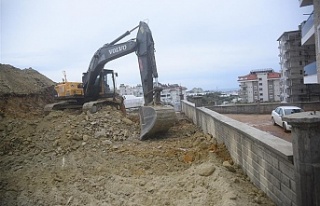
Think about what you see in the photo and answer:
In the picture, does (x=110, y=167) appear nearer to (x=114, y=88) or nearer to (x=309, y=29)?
(x=114, y=88)

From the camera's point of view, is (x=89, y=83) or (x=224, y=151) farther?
(x=89, y=83)

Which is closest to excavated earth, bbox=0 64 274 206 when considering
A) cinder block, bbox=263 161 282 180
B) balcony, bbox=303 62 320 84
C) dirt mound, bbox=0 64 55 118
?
cinder block, bbox=263 161 282 180

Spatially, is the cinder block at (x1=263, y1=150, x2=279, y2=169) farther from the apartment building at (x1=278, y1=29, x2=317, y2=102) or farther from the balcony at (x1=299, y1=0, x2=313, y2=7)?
the apartment building at (x1=278, y1=29, x2=317, y2=102)

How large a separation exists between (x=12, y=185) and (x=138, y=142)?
402 cm

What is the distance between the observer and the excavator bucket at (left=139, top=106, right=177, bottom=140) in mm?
9102

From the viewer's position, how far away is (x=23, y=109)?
1698cm

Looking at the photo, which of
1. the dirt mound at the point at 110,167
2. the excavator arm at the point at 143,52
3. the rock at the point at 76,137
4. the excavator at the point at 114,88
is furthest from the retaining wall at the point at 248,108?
the rock at the point at 76,137

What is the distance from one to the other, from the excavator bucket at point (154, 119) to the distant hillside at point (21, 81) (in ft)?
37.8

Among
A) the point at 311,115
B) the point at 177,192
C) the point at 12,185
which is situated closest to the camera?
the point at 311,115

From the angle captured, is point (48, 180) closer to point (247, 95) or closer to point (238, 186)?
point (238, 186)

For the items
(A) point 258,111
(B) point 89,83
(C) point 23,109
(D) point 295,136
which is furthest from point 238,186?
(C) point 23,109

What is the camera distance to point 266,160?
14.1 ft

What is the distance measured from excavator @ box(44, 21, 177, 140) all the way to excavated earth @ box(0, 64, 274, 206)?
2.38ft

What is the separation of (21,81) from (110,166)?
15209 millimetres
